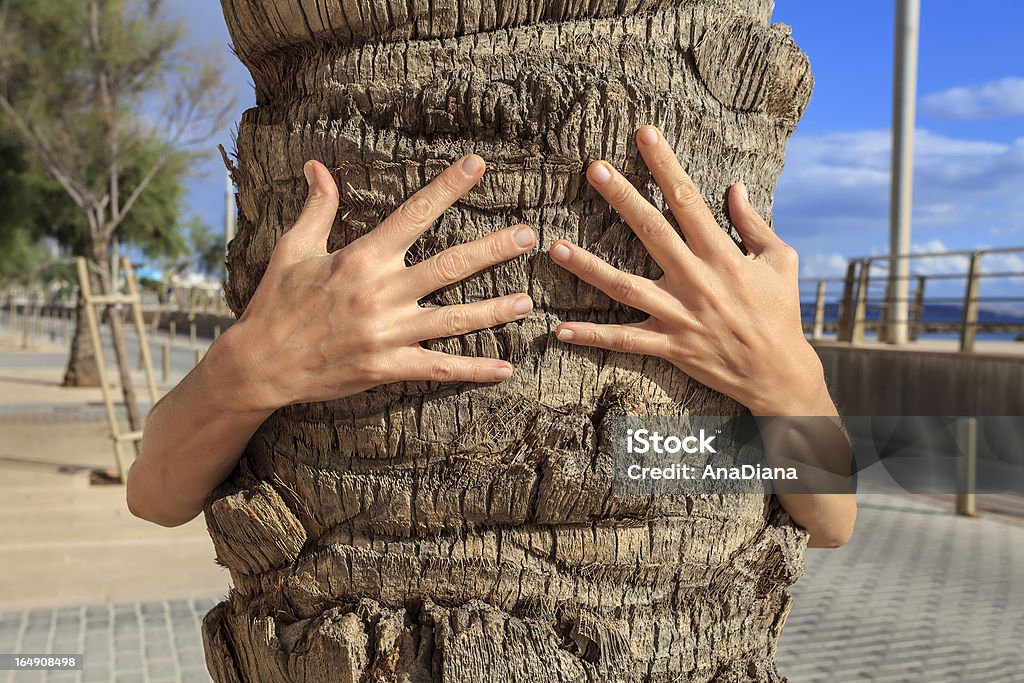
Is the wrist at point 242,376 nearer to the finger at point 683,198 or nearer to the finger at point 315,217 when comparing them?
the finger at point 315,217

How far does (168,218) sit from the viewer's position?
19.9 m

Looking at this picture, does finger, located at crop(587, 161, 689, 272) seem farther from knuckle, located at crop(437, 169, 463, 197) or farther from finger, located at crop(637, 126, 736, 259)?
knuckle, located at crop(437, 169, 463, 197)

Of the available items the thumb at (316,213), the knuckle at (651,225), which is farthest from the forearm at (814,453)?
the thumb at (316,213)

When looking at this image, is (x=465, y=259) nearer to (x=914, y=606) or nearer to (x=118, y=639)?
(x=118, y=639)

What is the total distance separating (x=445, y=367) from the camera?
1385 mm

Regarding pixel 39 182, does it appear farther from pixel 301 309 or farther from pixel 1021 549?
pixel 301 309

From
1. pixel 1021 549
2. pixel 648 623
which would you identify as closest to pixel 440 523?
pixel 648 623

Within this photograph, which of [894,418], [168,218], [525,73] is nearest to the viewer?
[525,73]

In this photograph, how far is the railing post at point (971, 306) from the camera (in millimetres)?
10883

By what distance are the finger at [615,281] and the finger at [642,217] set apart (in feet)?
0.17

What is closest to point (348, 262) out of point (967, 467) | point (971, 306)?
point (967, 467)

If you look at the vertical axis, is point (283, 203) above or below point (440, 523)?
above

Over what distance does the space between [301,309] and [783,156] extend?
2.92 ft

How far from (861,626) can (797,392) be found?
4814 millimetres
